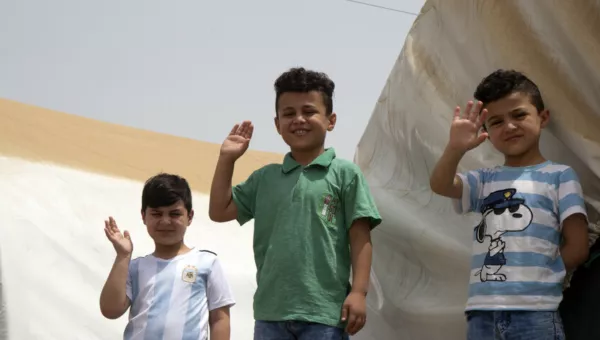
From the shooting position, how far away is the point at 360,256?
1.72 metres

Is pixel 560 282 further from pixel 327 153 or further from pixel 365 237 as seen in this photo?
pixel 327 153

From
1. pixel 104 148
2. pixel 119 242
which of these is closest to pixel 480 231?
pixel 119 242

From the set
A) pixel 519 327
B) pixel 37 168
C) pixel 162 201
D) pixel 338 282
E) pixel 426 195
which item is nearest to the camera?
pixel 519 327

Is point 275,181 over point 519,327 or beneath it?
over

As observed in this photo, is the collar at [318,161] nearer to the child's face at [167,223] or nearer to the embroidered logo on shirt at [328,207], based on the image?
the embroidered logo on shirt at [328,207]

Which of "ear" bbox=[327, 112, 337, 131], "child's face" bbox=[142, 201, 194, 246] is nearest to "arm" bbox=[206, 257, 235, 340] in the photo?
"child's face" bbox=[142, 201, 194, 246]

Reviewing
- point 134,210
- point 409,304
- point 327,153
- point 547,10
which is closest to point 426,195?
point 409,304

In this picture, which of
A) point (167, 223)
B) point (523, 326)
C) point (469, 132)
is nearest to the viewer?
point (523, 326)

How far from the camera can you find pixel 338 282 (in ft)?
5.57

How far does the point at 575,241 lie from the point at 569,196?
0.08 m

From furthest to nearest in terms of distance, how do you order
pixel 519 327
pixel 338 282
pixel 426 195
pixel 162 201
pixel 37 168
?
pixel 37 168 → pixel 426 195 → pixel 162 201 → pixel 338 282 → pixel 519 327

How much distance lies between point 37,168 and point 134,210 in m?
0.47

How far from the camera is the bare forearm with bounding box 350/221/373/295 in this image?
66.5 inches

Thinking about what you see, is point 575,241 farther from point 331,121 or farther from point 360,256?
point 331,121
